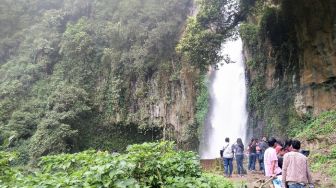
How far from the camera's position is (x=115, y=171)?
9.68ft

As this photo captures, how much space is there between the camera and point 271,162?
7.74m

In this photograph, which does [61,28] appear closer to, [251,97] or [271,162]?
[251,97]

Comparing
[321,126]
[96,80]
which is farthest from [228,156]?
[96,80]

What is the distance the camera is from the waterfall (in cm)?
2456

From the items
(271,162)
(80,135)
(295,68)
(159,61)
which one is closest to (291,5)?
(295,68)

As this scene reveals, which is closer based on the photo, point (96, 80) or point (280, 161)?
point (280, 161)

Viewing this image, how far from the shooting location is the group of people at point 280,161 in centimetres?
539

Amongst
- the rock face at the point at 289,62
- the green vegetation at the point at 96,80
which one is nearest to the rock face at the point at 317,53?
the rock face at the point at 289,62

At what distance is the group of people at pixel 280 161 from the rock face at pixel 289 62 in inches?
234

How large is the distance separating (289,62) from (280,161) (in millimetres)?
12623

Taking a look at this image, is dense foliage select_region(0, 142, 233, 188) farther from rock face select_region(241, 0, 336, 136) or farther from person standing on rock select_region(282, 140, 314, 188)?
rock face select_region(241, 0, 336, 136)

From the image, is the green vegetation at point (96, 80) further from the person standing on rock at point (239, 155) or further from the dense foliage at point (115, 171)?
the dense foliage at point (115, 171)

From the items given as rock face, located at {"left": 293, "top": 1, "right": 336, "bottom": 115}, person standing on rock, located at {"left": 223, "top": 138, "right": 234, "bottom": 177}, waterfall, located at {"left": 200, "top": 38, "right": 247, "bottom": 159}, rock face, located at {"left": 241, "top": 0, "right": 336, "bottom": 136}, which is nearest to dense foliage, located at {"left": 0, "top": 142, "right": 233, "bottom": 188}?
person standing on rock, located at {"left": 223, "top": 138, "right": 234, "bottom": 177}

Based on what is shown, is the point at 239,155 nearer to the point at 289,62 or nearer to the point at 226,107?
the point at 289,62
